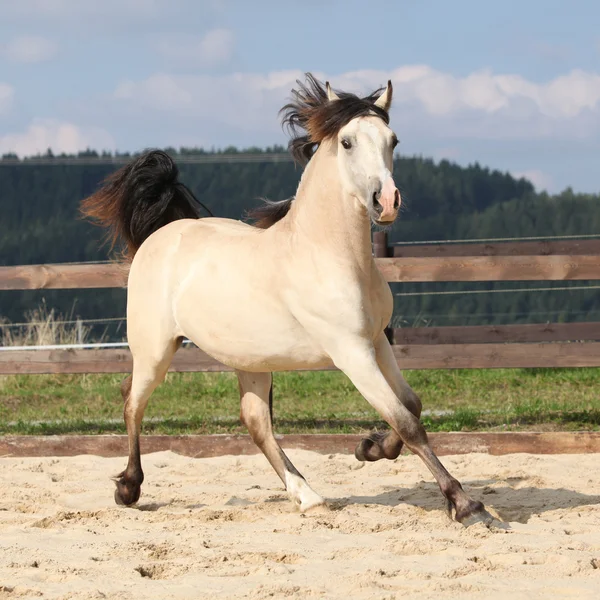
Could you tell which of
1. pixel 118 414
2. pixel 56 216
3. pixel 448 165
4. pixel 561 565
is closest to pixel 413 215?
pixel 448 165

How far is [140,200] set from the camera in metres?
6.20

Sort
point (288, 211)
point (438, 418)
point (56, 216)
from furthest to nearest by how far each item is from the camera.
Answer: point (56, 216) → point (438, 418) → point (288, 211)

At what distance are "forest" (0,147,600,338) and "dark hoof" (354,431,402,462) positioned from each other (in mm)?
15758

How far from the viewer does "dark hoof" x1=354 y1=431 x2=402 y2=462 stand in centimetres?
504

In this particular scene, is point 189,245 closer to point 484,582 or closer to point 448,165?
point 484,582

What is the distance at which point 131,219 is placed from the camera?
20.4 ft

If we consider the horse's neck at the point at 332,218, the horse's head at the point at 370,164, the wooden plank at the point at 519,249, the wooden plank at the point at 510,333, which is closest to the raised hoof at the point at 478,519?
the horse's neck at the point at 332,218

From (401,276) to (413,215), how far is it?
62.8 ft

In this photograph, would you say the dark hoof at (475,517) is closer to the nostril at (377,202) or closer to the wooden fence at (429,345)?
the nostril at (377,202)

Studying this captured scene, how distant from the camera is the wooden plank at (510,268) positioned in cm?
780

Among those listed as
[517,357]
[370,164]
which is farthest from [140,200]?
[517,357]

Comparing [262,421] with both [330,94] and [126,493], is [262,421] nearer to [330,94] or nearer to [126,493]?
[126,493]

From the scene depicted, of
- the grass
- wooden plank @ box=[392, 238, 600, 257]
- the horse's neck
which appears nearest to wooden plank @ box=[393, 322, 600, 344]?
the grass

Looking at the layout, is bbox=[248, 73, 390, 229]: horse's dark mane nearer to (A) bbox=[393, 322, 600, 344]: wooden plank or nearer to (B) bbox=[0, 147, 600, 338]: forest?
(A) bbox=[393, 322, 600, 344]: wooden plank
